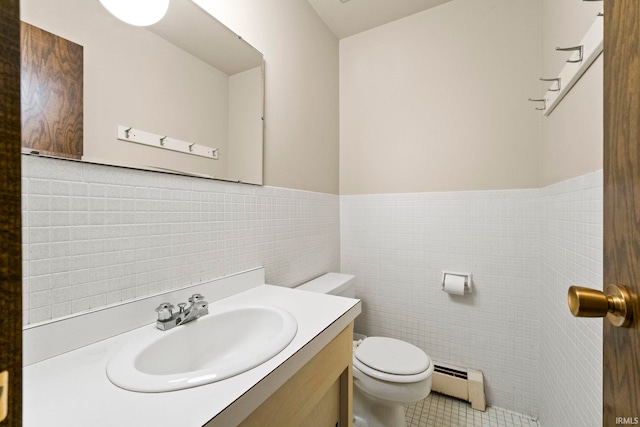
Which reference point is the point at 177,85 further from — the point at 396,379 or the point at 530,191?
the point at 530,191

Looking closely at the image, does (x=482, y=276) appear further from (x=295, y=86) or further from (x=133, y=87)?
(x=133, y=87)

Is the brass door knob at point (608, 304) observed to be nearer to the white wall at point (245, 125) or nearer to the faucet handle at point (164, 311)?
the faucet handle at point (164, 311)

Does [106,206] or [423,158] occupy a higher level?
[423,158]

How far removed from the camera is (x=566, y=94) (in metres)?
1.06

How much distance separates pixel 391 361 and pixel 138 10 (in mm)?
1687

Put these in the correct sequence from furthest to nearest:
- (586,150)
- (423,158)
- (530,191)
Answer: (423,158) < (530,191) < (586,150)

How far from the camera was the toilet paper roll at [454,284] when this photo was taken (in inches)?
60.6

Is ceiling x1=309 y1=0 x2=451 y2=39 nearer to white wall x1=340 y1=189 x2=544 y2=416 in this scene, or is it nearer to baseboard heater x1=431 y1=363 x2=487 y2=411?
white wall x1=340 y1=189 x2=544 y2=416

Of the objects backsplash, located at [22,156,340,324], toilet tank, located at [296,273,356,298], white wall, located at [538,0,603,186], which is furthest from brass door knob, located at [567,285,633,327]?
toilet tank, located at [296,273,356,298]

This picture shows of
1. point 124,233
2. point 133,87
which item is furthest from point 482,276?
point 133,87

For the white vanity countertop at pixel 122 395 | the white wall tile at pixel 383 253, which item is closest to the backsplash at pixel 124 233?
the white wall tile at pixel 383 253

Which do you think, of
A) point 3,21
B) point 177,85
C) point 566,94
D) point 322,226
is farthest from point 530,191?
point 3,21

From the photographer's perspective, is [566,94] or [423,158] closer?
[566,94]

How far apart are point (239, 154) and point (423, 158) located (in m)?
1.18
